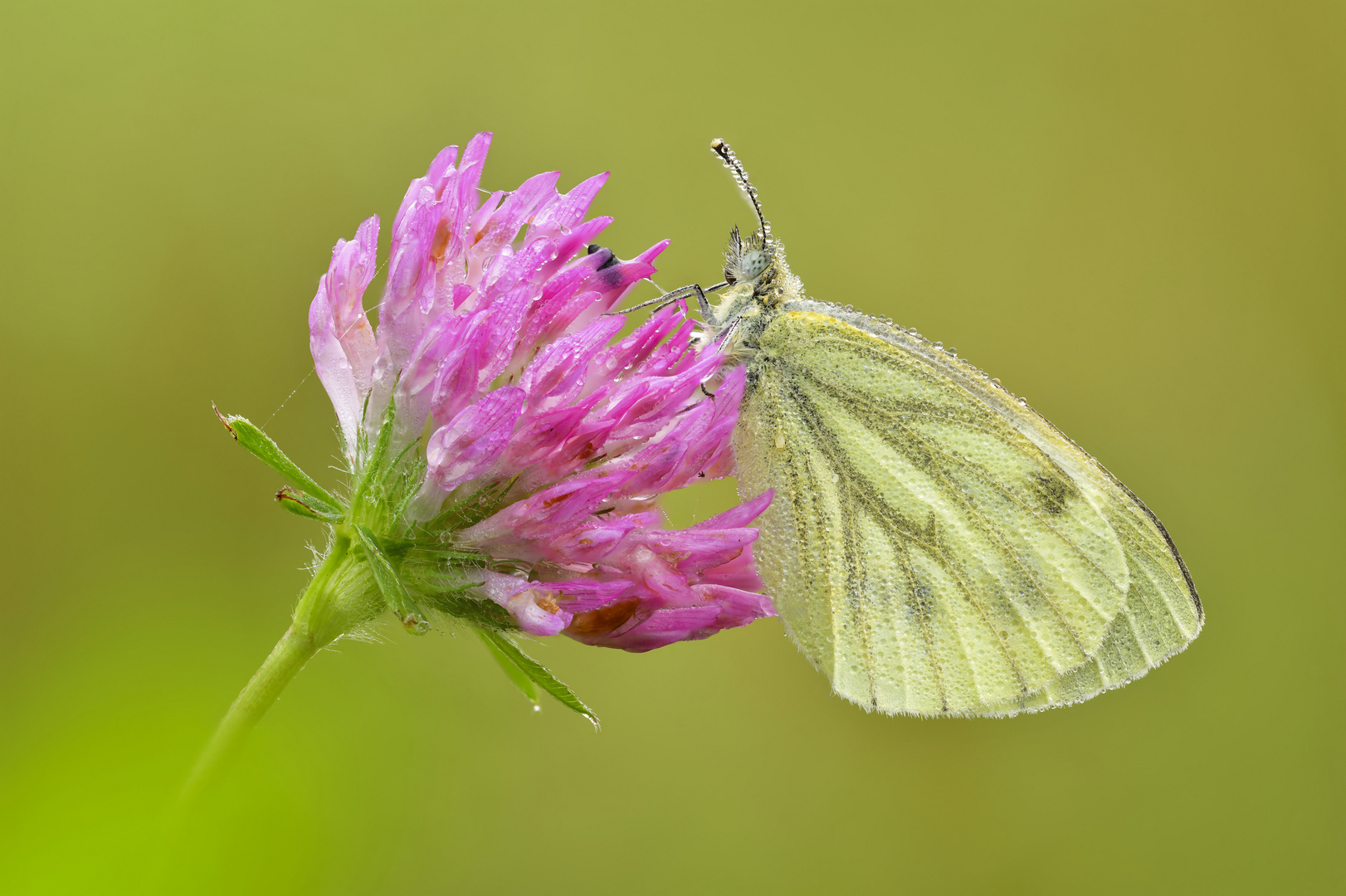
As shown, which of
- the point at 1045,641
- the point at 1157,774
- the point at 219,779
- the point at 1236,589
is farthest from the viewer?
the point at 1236,589

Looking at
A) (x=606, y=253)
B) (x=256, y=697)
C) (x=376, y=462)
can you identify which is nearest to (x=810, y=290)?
(x=606, y=253)

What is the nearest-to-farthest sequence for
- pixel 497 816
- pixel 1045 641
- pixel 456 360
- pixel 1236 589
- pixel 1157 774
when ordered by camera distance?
pixel 456 360 → pixel 1045 641 → pixel 497 816 → pixel 1157 774 → pixel 1236 589

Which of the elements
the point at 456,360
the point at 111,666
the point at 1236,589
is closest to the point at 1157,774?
the point at 1236,589

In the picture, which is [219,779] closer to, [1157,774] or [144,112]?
[144,112]

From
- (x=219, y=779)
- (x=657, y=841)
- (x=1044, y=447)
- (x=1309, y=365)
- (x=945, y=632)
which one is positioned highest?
(x=1309, y=365)

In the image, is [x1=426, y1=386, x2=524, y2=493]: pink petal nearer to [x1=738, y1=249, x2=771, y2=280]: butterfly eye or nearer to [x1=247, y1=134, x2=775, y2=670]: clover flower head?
[x1=247, y1=134, x2=775, y2=670]: clover flower head

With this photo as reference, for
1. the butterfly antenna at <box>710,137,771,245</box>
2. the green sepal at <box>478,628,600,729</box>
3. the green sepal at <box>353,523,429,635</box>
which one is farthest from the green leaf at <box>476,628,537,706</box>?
the butterfly antenna at <box>710,137,771,245</box>
